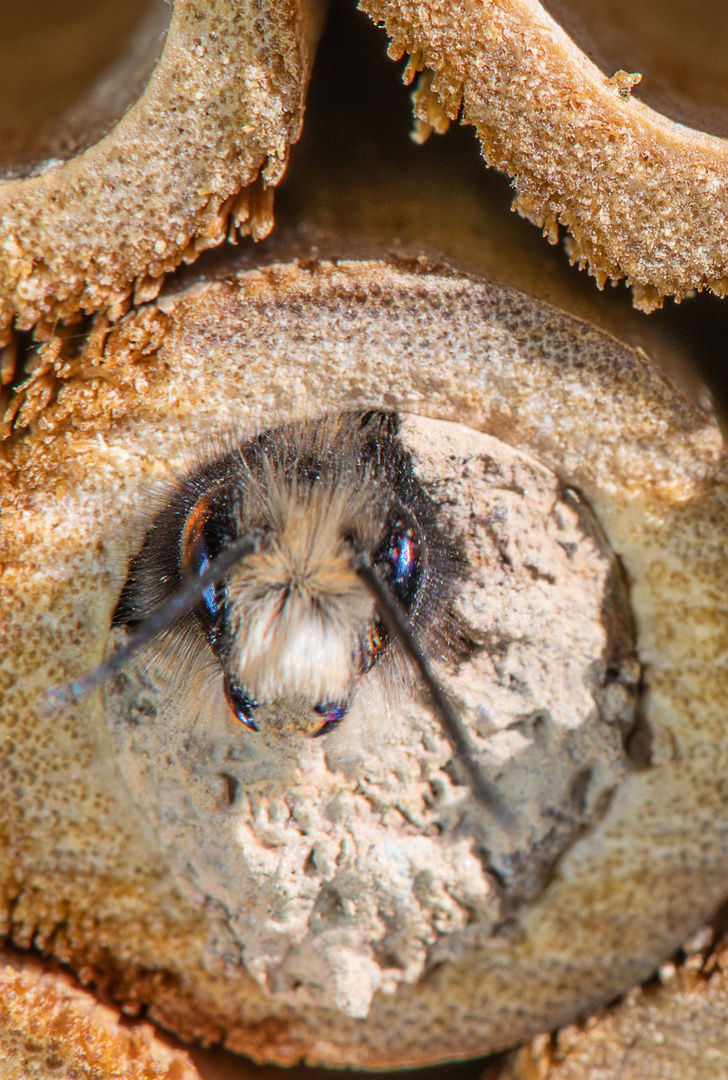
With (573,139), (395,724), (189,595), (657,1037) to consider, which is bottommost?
(657,1037)

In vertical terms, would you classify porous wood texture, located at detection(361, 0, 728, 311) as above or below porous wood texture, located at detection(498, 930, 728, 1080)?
above

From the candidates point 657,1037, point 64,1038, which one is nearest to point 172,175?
point 64,1038

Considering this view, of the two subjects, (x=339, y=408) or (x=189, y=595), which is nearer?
(x=189, y=595)

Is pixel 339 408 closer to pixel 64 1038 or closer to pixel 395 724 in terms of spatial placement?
pixel 395 724

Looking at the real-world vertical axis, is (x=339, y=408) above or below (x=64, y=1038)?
above

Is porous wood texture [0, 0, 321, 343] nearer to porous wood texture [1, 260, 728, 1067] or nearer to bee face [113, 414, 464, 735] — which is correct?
porous wood texture [1, 260, 728, 1067]

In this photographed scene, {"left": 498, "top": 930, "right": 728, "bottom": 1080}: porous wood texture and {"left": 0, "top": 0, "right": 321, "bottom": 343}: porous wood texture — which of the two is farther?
{"left": 498, "top": 930, "right": 728, "bottom": 1080}: porous wood texture

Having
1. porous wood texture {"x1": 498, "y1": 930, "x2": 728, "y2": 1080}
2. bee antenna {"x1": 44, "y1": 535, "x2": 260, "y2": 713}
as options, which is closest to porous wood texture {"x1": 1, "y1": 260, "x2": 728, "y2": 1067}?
porous wood texture {"x1": 498, "y1": 930, "x2": 728, "y2": 1080}
